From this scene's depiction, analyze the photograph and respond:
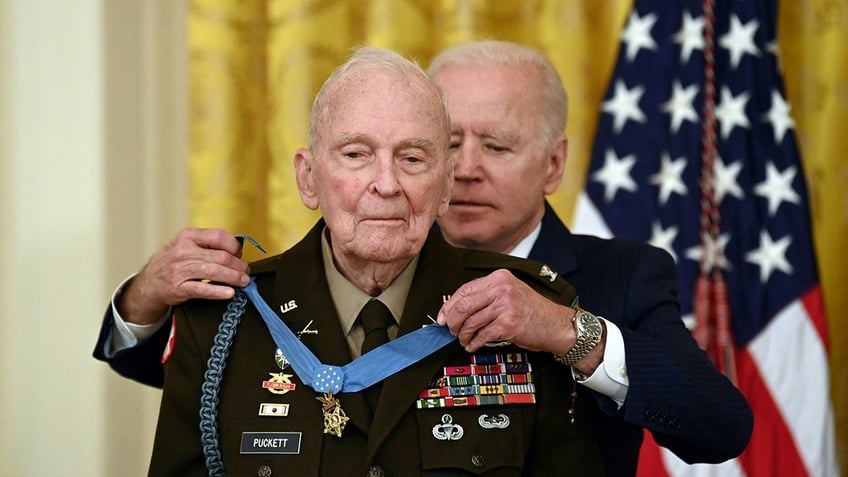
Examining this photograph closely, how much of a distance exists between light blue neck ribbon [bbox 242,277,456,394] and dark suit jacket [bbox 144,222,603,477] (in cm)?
2

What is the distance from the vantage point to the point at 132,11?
351cm

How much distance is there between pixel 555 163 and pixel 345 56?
122 centimetres

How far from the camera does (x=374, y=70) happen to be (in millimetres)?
1887

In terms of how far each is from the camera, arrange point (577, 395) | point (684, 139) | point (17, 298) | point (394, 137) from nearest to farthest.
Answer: point (394, 137), point (577, 395), point (17, 298), point (684, 139)

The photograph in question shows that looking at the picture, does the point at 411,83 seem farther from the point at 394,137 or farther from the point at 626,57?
the point at 626,57

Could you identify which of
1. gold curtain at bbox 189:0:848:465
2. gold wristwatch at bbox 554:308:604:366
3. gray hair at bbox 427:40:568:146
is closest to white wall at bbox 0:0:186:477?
gold curtain at bbox 189:0:848:465

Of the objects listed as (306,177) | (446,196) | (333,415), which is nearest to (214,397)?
(333,415)

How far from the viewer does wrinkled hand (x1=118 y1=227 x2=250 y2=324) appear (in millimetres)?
2002

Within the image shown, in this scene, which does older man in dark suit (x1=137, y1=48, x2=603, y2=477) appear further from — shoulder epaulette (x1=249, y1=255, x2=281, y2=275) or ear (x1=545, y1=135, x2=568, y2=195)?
ear (x1=545, y1=135, x2=568, y2=195)

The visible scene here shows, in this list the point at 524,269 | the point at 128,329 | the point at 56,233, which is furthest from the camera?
the point at 56,233

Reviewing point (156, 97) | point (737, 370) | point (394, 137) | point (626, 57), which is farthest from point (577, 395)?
point (156, 97)

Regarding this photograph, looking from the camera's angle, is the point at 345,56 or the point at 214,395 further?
the point at 345,56

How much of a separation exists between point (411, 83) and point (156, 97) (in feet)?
6.35

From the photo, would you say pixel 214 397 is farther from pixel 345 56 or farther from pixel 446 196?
pixel 345 56
